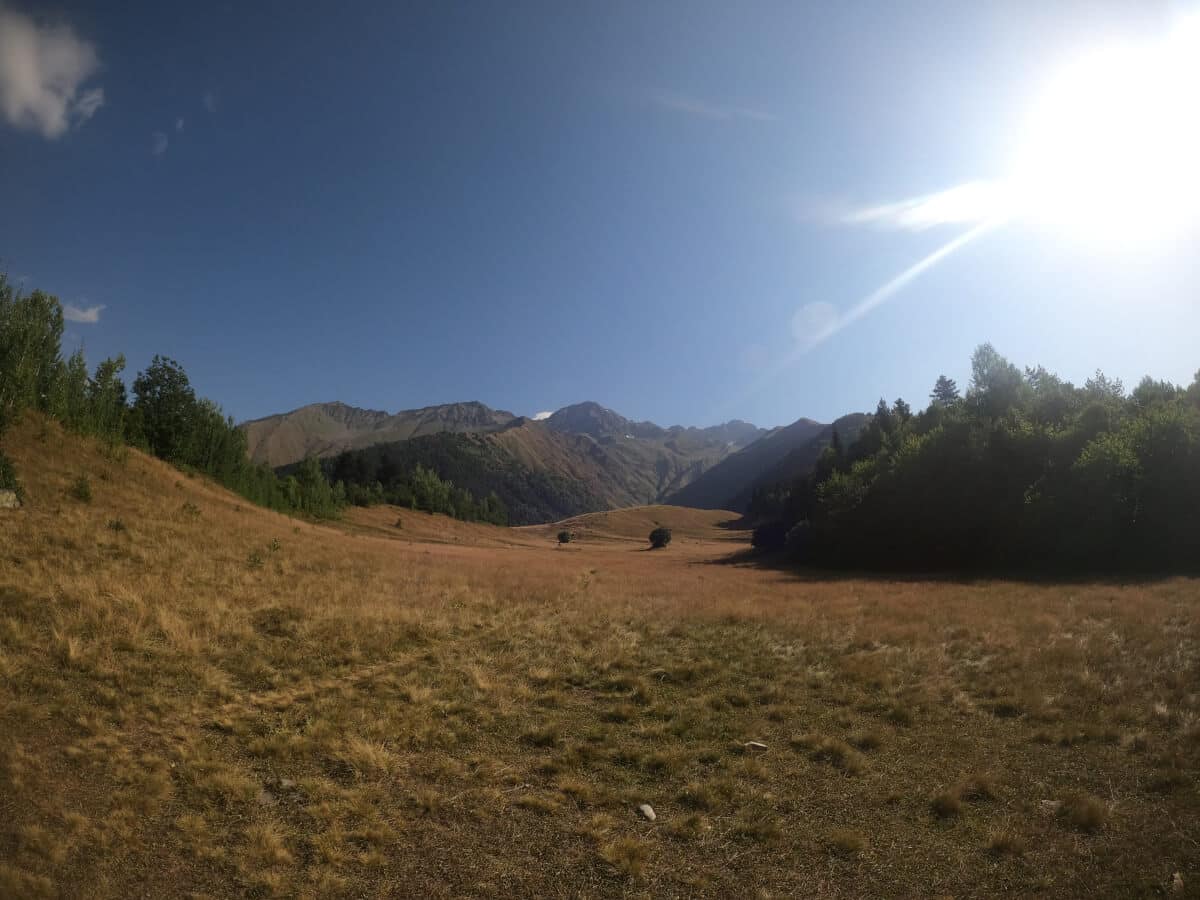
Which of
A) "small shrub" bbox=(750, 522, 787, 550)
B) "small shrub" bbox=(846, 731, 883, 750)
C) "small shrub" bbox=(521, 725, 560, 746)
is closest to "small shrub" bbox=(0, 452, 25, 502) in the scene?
"small shrub" bbox=(521, 725, 560, 746)

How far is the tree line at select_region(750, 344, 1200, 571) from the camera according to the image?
99.0ft

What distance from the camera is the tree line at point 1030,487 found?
1188 inches

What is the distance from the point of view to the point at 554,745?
9320mm

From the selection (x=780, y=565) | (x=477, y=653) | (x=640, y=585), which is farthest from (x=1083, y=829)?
(x=780, y=565)

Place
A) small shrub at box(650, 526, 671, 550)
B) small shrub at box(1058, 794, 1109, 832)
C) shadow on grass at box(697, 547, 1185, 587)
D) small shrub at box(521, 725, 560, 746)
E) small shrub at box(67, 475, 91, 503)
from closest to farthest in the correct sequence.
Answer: small shrub at box(1058, 794, 1109, 832), small shrub at box(521, 725, 560, 746), small shrub at box(67, 475, 91, 503), shadow on grass at box(697, 547, 1185, 587), small shrub at box(650, 526, 671, 550)

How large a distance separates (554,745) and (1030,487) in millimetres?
41939

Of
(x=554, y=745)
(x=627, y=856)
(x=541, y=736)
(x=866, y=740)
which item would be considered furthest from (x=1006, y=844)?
(x=541, y=736)

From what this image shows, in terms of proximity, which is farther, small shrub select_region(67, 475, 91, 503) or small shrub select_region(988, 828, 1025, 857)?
small shrub select_region(67, 475, 91, 503)

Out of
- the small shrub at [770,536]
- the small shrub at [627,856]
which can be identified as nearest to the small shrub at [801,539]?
the small shrub at [770,536]

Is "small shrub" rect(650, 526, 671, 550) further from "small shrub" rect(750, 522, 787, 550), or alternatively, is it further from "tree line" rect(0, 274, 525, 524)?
"tree line" rect(0, 274, 525, 524)

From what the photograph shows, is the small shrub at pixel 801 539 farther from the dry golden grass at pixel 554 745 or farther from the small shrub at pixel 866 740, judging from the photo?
the small shrub at pixel 866 740

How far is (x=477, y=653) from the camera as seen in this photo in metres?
14.2

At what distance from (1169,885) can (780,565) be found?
49522 mm

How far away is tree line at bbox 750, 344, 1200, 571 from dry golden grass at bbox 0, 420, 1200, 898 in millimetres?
17168
